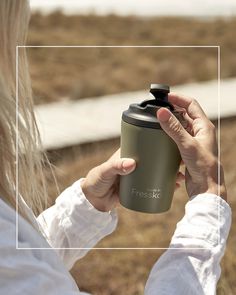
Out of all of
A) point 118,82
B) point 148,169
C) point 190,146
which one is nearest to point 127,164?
point 148,169

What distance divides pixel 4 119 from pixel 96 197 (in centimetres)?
40

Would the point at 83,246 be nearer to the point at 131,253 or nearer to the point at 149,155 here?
the point at 149,155

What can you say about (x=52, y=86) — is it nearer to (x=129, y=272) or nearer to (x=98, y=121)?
(x=98, y=121)

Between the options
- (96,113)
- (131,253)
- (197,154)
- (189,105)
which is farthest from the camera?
(96,113)

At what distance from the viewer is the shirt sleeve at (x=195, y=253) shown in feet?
3.69

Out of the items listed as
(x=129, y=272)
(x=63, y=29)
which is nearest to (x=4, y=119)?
(x=129, y=272)

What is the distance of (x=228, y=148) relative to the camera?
430 centimetres

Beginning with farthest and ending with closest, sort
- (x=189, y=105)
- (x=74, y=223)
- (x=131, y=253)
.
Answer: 1. (x=131, y=253)
2. (x=74, y=223)
3. (x=189, y=105)

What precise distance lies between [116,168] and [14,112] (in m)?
0.30

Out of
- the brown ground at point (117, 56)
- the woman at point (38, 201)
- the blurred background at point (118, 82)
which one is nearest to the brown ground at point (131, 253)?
the blurred background at point (118, 82)

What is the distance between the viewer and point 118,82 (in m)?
6.44

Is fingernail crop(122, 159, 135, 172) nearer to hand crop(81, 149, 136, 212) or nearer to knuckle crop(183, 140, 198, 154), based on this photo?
hand crop(81, 149, 136, 212)

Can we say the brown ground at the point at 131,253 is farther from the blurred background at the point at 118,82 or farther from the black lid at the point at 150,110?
the black lid at the point at 150,110

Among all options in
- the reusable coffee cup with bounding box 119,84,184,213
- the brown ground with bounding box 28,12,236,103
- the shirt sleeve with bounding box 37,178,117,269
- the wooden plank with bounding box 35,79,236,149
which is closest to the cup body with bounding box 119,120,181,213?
the reusable coffee cup with bounding box 119,84,184,213
